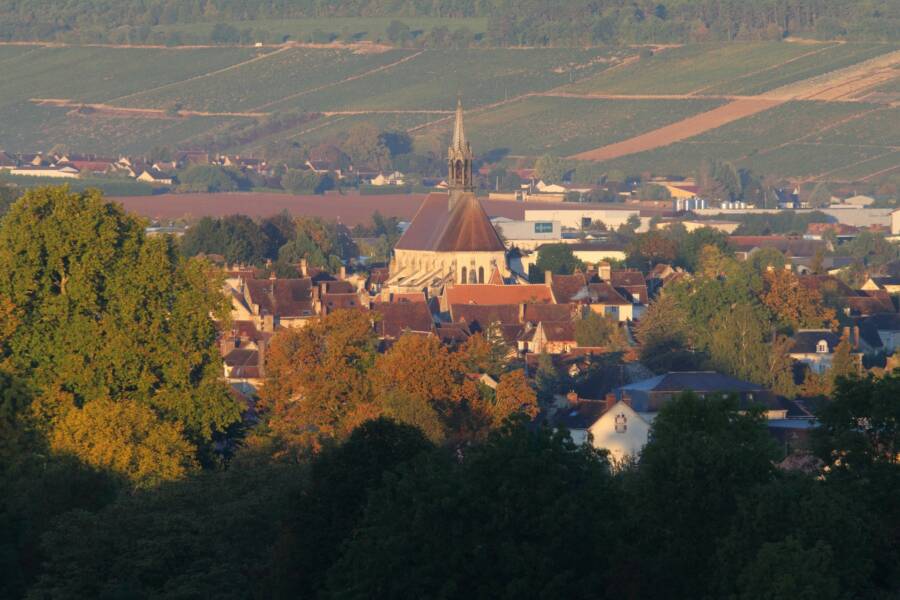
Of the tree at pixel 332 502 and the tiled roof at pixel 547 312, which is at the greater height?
the tree at pixel 332 502

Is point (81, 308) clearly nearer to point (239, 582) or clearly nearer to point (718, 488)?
point (239, 582)

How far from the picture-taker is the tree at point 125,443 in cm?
4484

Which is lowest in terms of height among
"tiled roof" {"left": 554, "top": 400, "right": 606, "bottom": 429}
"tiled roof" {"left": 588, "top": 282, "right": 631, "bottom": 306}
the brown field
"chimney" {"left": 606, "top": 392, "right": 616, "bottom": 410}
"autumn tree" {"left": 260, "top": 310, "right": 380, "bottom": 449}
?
the brown field

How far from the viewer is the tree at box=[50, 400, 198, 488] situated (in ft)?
147

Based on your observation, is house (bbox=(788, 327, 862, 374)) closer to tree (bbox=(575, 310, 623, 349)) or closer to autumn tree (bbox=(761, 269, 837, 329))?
autumn tree (bbox=(761, 269, 837, 329))

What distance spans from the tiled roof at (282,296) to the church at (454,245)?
44.2ft

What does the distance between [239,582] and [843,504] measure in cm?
1001

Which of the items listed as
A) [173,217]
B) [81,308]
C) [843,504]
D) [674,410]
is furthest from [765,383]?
[173,217]

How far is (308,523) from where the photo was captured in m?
35.8

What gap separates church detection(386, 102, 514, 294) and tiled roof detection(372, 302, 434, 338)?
19786 millimetres

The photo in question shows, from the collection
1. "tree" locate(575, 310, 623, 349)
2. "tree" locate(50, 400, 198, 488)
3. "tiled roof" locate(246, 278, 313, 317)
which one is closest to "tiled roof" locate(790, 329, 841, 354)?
"tree" locate(575, 310, 623, 349)

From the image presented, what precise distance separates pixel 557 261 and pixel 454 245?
6218 millimetres

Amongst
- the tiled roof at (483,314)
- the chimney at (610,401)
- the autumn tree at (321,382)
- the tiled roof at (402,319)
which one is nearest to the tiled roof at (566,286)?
the tiled roof at (483,314)

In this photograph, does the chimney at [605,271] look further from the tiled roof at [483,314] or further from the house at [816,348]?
the house at [816,348]
